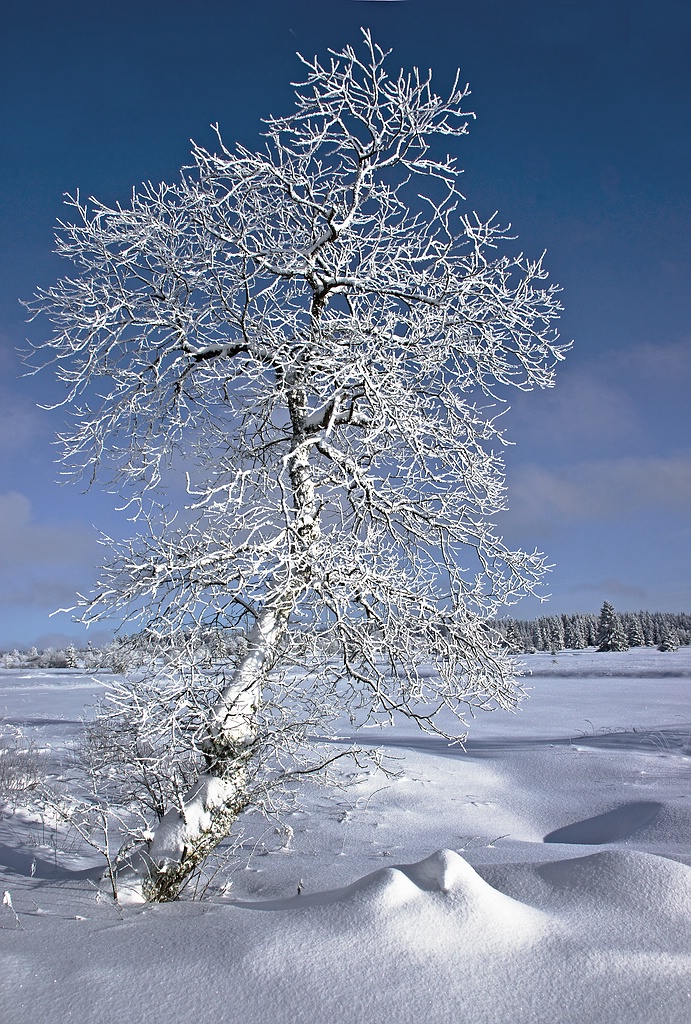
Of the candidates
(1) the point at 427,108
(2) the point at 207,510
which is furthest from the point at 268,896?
(1) the point at 427,108

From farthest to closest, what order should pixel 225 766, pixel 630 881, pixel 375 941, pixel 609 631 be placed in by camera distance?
pixel 609 631, pixel 225 766, pixel 630 881, pixel 375 941

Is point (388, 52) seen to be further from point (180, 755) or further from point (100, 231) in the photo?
point (180, 755)

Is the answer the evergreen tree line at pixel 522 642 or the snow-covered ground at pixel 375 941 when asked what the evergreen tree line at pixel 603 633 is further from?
the snow-covered ground at pixel 375 941

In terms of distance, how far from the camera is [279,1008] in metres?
2.17

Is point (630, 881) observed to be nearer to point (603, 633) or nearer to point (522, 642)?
point (522, 642)

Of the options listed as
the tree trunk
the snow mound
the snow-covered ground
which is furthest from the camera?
the tree trunk

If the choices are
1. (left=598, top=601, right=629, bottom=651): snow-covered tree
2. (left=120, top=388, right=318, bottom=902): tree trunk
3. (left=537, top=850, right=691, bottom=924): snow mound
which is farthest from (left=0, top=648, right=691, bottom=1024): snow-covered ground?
(left=598, top=601, right=629, bottom=651): snow-covered tree

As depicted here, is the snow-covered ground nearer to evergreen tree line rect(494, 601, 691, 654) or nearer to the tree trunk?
the tree trunk

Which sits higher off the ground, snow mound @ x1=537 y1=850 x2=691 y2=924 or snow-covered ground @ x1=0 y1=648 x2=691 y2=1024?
snow mound @ x1=537 y1=850 x2=691 y2=924

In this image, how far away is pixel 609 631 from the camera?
60.5 meters

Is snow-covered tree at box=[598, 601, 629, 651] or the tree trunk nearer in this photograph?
the tree trunk

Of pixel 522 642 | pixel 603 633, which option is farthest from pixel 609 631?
pixel 522 642

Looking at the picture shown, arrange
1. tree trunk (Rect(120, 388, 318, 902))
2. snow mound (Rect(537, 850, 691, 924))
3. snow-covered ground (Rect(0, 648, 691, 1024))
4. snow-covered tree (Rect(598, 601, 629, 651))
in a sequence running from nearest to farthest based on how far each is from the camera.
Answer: snow-covered ground (Rect(0, 648, 691, 1024))
snow mound (Rect(537, 850, 691, 924))
tree trunk (Rect(120, 388, 318, 902))
snow-covered tree (Rect(598, 601, 629, 651))

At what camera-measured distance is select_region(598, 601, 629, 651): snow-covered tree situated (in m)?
59.0
